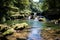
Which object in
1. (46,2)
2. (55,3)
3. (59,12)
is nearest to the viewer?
(59,12)

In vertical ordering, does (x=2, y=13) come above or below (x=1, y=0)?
below

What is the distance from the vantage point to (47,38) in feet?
78.3

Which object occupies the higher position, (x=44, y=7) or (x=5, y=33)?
(x=5, y=33)

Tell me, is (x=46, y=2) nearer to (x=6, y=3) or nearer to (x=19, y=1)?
(x=19, y=1)

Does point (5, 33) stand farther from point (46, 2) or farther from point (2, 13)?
point (46, 2)

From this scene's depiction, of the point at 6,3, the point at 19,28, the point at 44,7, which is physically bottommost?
the point at 44,7

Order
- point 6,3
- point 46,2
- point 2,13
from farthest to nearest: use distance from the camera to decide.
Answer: point 46,2 → point 6,3 → point 2,13

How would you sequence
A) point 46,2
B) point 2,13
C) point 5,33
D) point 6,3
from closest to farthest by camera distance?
point 5,33 → point 2,13 → point 6,3 → point 46,2

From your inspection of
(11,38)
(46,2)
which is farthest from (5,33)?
(46,2)

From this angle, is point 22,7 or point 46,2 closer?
point 46,2

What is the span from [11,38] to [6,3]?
89.7ft

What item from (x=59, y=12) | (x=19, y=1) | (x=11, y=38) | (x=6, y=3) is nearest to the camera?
(x=11, y=38)

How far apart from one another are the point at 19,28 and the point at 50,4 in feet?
143

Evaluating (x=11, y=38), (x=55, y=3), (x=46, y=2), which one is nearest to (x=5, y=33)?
(x=11, y=38)
